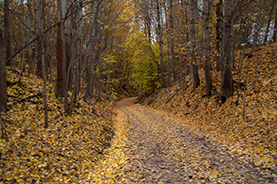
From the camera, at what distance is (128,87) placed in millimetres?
32000

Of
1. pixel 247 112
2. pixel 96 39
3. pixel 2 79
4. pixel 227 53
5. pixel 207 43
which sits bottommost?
pixel 247 112

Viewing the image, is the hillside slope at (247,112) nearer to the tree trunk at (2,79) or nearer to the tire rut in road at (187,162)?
the tire rut in road at (187,162)

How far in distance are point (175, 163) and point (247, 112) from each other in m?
3.88

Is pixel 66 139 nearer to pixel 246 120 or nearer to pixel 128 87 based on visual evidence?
pixel 246 120

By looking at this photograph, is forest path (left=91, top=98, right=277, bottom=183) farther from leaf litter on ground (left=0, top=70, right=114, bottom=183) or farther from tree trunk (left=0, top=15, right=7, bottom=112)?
tree trunk (left=0, top=15, right=7, bottom=112)

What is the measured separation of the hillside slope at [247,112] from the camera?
4.92m

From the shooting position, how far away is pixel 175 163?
15.3ft

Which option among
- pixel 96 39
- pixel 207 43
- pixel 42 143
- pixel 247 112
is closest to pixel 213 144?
pixel 247 112

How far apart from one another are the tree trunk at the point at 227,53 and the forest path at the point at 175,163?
3076mm

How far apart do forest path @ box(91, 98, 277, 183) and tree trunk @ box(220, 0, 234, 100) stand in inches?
121

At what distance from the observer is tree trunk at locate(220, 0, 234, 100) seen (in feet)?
25.3

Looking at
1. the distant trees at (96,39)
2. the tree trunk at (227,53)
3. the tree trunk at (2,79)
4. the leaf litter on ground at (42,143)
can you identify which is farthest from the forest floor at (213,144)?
the tree trunk at (2,79)

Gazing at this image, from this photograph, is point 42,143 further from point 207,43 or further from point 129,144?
point 207,43

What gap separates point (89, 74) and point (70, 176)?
26.8ft
